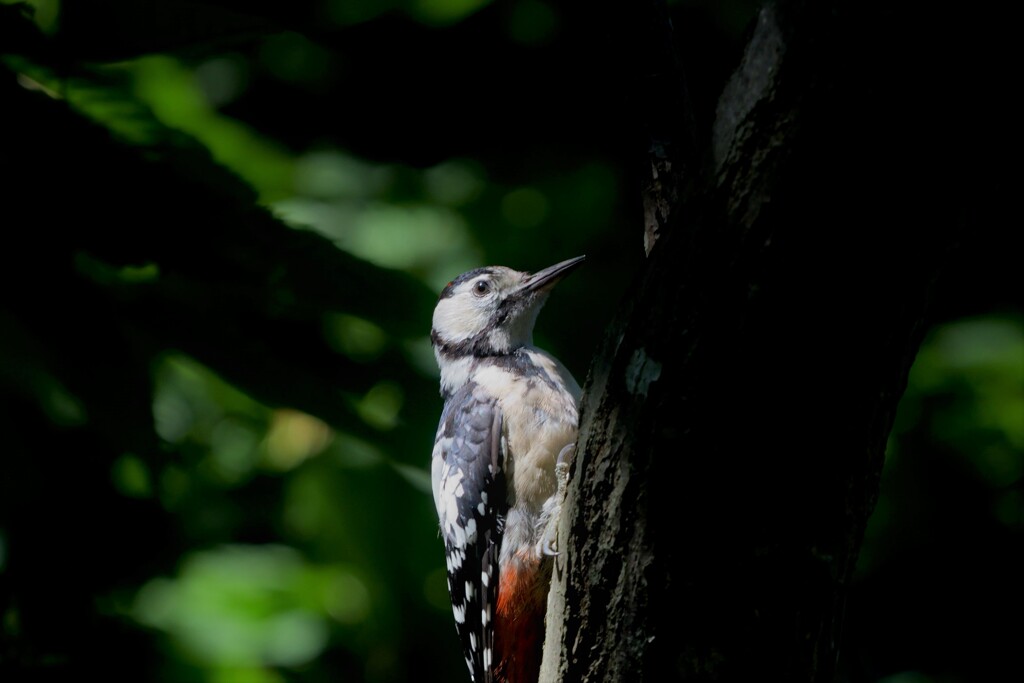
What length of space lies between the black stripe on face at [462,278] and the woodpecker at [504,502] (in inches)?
25.7

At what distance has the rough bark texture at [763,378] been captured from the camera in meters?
1.52

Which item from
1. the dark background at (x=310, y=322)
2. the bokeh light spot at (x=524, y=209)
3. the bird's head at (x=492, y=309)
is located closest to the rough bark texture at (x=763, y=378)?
the dark background at (x=310, y=322)

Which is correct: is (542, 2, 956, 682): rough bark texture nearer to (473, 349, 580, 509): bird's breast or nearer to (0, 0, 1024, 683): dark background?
(0, 0, 1024, 683): dark background

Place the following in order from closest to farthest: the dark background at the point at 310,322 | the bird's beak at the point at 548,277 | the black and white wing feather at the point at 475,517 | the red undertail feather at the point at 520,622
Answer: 1. the dark background at the point at 310,322
2. the red undertail feather at the point at 520,622
3. the black and white wing feather at the point at 475,517
4. the bird's beak at the point at 548,277

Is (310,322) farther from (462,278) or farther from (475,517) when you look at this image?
(462,278)

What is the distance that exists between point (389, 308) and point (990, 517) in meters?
3.55

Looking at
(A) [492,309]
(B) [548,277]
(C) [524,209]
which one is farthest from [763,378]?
(C) [524,209]

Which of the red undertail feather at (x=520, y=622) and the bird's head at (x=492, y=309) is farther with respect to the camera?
the bird's head at (x=492, y=309)

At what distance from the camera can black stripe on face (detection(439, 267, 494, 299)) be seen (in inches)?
169

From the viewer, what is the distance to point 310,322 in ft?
9.77

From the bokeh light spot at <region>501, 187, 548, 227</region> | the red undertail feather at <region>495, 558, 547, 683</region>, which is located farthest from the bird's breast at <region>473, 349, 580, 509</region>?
the bokeh light spot at <region>501, 187, 548, 227</region>

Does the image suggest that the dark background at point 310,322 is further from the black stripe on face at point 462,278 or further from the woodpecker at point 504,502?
the woodpecker at point 504,502

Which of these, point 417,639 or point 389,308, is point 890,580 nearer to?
point 417,639

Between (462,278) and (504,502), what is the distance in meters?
1.34
